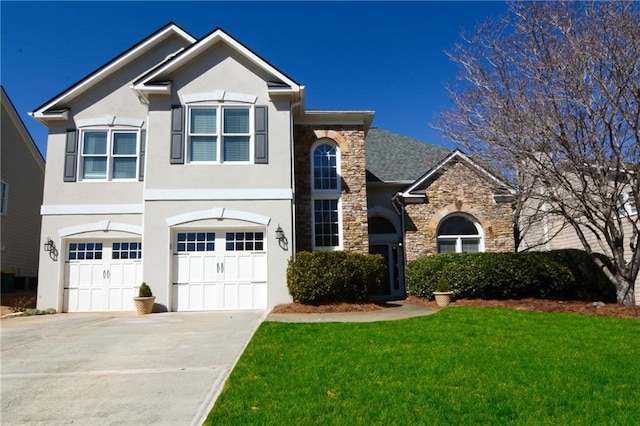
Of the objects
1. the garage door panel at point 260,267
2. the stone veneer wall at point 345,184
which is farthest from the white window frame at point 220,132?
the garage door panel at point 260,267

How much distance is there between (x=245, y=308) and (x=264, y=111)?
6048mm

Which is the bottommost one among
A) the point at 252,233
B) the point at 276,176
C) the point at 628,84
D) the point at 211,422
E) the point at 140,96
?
the point at 211,422

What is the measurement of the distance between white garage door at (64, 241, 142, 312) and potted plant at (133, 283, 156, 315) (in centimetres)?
171

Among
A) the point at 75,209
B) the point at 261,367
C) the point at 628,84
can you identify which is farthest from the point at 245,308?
the point at 628,84

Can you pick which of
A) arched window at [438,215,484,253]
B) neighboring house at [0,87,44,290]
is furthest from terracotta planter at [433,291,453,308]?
neighboring house at [0,87,44,290]

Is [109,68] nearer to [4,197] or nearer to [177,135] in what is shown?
[177,135]

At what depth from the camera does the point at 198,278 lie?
14.6 m

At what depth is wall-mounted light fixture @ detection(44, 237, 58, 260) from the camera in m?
15.5

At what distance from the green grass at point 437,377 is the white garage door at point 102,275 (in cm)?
748

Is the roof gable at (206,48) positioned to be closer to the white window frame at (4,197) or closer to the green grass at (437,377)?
the green grass at (437,377)

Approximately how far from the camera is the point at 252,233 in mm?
15008

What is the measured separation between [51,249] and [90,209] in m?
1.72

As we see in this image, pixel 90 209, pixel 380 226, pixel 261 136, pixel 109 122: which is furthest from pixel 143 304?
pixel 380 226

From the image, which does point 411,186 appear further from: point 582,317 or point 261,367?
point 261,367
